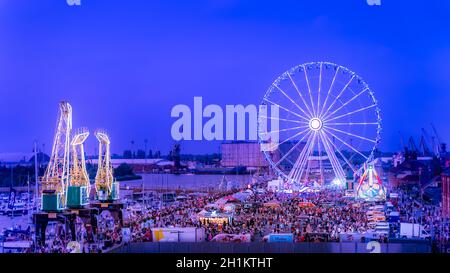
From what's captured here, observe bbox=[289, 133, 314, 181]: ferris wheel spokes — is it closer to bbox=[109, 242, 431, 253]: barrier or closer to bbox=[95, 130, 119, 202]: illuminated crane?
bbox=[109, 242, 431, 253]: barrier

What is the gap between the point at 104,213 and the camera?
281 inches

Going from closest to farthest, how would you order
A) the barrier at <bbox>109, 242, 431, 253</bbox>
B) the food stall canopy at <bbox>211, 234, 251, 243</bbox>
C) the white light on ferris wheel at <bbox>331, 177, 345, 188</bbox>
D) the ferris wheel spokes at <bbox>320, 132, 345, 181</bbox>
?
1. the barrier at <bbox>109, 242, 431, 253</bbox>
2. the food stall canopy at <bbox>211, 234, 251, 243</bbox>
3. the white light on ferris wheel at <bbox>331, 177, 345, 188</bbox>
4. the ferris wheel spokes at <bbox>320, 132, 345, 181</bbox>

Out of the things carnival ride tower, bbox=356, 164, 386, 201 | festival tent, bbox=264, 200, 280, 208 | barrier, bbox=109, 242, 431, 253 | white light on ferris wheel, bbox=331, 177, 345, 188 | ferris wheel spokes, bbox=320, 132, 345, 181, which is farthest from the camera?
ferris wheel spokes, bbox=320, 132, 345, 181

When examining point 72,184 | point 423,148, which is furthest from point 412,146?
point 72,184

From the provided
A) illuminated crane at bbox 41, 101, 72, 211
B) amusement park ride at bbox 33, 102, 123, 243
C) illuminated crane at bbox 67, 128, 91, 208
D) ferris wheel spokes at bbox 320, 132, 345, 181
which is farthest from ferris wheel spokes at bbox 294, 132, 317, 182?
illuminated crane at bbox 41, 101, 72, 211

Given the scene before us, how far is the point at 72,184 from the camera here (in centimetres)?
722

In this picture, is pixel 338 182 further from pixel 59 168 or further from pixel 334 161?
pixel 59 168

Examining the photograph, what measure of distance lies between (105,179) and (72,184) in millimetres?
319

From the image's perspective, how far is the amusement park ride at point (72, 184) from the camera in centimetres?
690

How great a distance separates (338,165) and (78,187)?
238 centimetres

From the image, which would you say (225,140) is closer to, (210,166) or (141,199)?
(210,166)

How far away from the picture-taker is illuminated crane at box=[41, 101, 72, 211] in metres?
6.85
